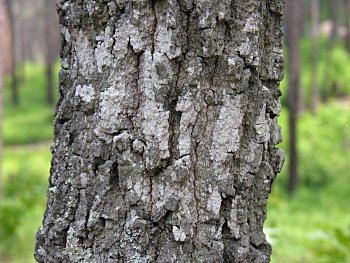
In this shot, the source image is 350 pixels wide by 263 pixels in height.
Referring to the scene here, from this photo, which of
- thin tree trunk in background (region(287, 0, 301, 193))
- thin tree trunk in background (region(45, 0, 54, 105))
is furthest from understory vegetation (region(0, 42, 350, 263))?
thin tree trunk in background (region(45, 0, 54, 105))

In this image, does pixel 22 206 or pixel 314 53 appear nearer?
pixel 22 206

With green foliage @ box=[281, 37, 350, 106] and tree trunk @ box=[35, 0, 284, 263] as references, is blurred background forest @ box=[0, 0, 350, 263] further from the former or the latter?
tree trunk @ box=[35, 0, 284, 263]

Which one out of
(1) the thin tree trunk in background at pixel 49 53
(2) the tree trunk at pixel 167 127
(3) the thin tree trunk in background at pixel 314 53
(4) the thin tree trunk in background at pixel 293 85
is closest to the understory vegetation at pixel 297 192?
(4) the thin tree trunk in background at pixel 293 85

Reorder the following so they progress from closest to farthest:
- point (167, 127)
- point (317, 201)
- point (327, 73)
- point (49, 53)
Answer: point (167, 127), point (317, 201), point (327, 73), point (49, 53)

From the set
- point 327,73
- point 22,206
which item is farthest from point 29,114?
point 22,206

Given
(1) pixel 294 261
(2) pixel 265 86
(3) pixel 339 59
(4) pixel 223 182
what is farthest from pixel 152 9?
(3) pixel 339 59

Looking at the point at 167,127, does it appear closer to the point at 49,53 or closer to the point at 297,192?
the point at 297,192

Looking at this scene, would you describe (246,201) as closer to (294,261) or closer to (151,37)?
(151,37)
